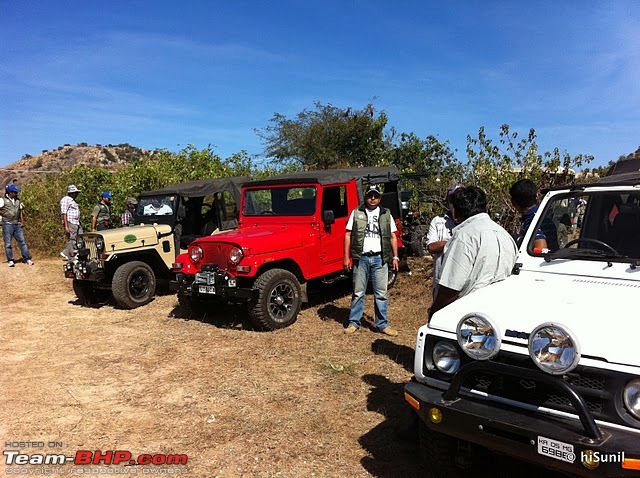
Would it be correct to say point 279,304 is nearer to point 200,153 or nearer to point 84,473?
point 84,473

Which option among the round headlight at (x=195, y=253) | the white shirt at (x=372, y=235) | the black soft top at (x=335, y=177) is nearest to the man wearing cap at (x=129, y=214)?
the black soft top at (x=335, y=177)

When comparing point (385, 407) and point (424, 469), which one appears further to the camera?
point (385, 407)

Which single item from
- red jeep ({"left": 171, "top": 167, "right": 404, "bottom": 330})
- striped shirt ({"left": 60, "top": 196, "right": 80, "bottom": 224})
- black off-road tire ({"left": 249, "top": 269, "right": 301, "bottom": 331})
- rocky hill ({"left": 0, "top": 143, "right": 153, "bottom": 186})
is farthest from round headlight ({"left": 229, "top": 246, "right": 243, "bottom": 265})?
rocky hill ({"left": 0, "top": 143, "right": 153, "bottom": 186})

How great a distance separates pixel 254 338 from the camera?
577 centimetres

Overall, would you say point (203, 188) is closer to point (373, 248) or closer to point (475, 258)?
point (373, 248)

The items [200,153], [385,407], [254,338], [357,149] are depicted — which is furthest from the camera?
[357,149]

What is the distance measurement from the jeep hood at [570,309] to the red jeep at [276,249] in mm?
3464

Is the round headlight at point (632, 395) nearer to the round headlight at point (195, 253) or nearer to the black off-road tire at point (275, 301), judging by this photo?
the black off-road tire at point (275, 301)

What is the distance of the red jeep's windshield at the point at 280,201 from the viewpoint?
6.75 m

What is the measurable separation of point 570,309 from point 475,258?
2.47 ft

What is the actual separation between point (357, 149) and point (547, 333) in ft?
70.7

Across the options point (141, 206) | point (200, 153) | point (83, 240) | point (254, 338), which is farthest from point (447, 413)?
point (200, 153)

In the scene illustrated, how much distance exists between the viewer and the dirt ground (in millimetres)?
→ 3232

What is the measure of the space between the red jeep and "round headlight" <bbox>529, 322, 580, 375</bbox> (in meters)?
4.00
